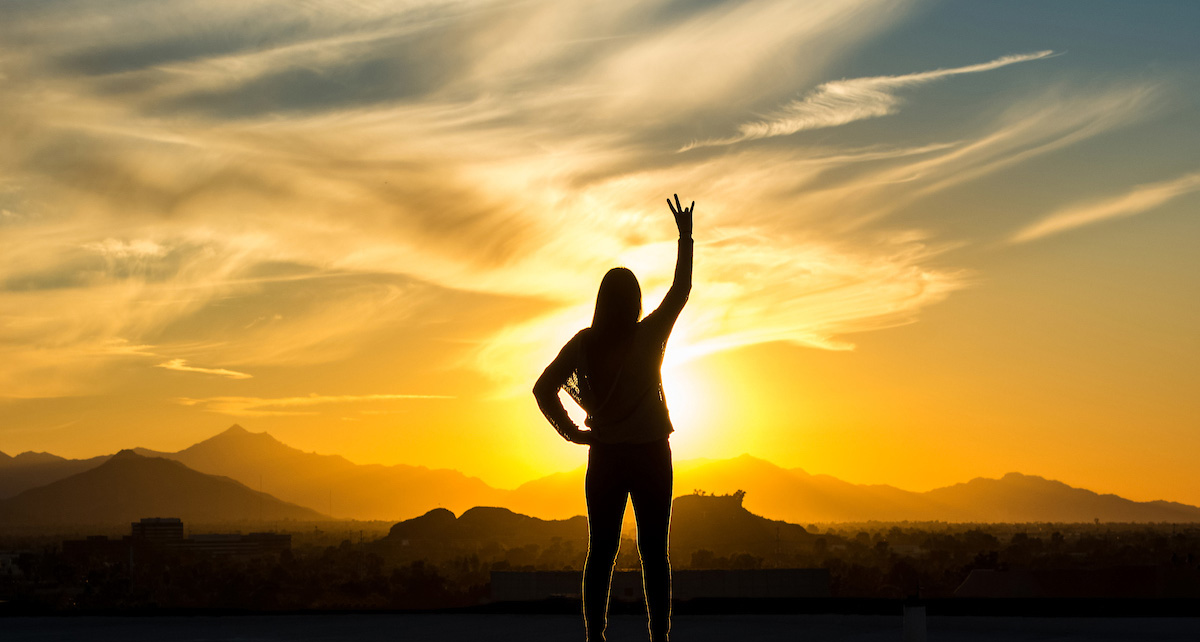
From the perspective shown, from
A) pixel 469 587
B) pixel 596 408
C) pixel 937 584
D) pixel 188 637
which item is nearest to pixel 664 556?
pixel 596 408

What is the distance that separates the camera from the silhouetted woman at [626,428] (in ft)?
17.2

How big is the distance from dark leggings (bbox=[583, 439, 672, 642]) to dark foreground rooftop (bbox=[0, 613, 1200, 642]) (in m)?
2.60

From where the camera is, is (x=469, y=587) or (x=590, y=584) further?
(x=469, y=587)

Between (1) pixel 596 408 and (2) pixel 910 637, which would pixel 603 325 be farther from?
(2) pixel 910 637

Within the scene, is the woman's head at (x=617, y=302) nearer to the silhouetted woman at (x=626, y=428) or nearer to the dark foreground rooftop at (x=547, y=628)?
the silhouetted woman at (x=626, y=428)

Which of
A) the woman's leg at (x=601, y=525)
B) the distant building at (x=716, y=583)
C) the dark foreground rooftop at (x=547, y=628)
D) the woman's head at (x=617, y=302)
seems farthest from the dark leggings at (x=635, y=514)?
the distant building at (x=716, y=583)

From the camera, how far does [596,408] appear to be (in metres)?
5.38

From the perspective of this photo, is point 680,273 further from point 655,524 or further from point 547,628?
point 547,628

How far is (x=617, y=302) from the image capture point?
5410mm

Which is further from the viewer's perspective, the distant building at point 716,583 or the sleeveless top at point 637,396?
the distant building at point 716,583

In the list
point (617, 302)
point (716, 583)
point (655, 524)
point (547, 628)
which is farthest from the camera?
point (716, 583)

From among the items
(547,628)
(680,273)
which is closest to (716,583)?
(547,628)

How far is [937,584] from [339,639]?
10138 centimetres

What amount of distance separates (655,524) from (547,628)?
12.9ft
